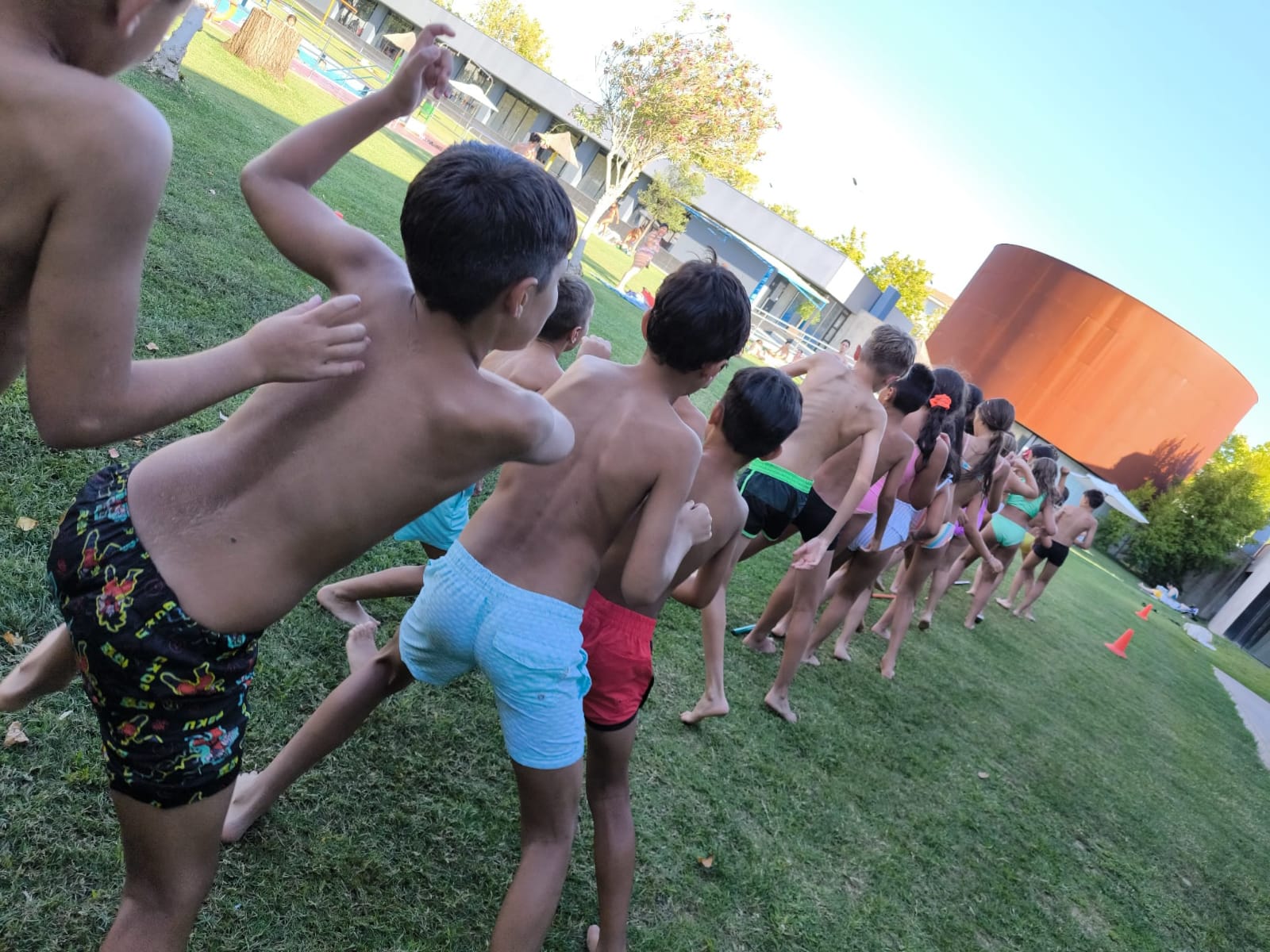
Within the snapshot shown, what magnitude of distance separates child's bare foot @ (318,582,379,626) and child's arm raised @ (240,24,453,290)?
210 centimetres

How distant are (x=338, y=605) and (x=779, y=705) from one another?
2.58m

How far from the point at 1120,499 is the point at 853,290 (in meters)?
28.5

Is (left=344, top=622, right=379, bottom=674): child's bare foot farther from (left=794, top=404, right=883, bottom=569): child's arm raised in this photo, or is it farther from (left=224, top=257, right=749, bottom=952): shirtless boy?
(left=794, top=404, right=883, bottom=569): child's arm raised

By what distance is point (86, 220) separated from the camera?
1118mm

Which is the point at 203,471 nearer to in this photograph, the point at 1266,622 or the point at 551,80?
the point at 1266,622

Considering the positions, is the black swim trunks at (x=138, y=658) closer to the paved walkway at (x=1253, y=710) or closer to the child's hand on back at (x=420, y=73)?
the child's hand on back at (x=420, y=73)

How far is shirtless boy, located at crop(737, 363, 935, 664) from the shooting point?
4.65 meters

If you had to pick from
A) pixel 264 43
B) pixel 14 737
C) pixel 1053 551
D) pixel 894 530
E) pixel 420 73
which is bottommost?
pixel 14 737

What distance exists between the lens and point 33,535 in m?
2.79

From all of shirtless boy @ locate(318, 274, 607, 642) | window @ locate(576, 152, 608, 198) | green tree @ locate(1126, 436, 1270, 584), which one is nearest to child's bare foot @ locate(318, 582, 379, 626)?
shirtless boy @ locate(318, 274, 607, 642)

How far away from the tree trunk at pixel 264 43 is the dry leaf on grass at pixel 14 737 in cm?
1957

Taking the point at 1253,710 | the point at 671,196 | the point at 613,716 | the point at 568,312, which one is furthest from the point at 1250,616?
the point at 613,716

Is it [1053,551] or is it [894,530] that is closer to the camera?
[894,530]

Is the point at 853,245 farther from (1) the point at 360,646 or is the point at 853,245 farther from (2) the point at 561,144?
(1) the point at 360,646
